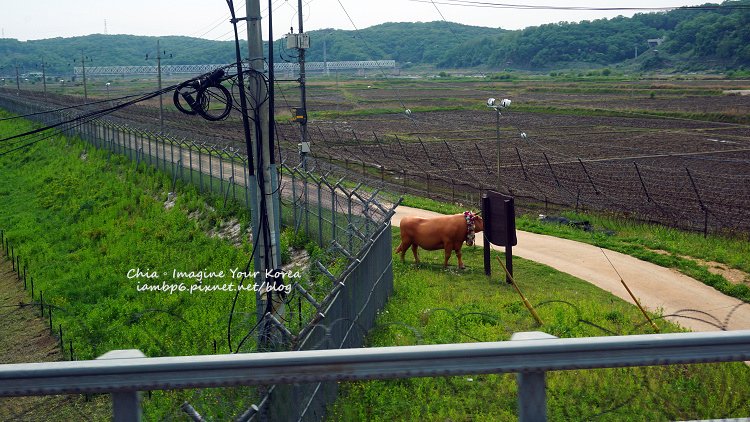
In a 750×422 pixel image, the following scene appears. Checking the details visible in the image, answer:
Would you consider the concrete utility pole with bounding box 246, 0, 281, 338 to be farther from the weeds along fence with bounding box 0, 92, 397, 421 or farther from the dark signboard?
the dark signboard

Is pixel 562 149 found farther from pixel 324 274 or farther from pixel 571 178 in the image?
pixel 324 274

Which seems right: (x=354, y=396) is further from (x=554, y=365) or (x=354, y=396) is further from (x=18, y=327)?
(x=18, y=327)

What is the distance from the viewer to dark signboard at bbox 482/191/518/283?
63.3 feet

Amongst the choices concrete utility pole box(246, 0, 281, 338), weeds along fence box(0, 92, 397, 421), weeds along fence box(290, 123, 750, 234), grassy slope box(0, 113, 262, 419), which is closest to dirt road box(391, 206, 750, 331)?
weeds along fence box(290, 123, 750, 234)

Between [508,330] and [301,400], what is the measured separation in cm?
826

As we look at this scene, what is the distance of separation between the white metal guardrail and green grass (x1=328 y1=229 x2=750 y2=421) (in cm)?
90

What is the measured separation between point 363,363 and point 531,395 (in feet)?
2.38

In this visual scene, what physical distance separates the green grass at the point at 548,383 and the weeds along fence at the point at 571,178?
11.5 m

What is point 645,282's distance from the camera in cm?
→ 2000

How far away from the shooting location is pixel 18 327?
20.2m

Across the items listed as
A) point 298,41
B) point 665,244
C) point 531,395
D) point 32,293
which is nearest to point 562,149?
point 298,41

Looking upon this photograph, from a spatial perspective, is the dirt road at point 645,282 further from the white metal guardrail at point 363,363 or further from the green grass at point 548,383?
the white metal guardrail at point 363,363

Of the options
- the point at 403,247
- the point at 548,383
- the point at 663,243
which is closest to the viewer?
the point at 548,383

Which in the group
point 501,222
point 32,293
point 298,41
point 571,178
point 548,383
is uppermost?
point 298,41
